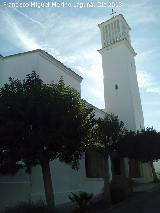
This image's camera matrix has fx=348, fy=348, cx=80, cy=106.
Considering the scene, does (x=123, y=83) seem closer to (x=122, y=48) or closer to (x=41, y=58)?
(x=122, y=48)

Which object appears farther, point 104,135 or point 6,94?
point 104,135

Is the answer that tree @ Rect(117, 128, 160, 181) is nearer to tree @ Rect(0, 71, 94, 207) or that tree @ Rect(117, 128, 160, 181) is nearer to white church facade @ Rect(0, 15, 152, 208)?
white church facade @ Rect(0, 15, 152, 208)

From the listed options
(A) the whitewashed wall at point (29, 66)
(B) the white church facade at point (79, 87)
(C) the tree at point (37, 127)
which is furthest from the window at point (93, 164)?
(C) the tree at point (37, 127)

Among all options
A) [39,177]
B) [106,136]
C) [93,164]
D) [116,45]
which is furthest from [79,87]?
[116,45]

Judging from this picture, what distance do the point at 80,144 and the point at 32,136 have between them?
2142mm

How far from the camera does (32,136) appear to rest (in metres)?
12.6

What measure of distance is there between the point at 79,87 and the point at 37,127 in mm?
12572

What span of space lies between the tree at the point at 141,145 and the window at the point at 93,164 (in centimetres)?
173

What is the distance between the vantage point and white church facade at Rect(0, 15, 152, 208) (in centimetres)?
1667

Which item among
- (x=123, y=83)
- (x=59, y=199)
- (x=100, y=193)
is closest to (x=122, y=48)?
(x=123, y=83)

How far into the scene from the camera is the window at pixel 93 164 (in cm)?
2422

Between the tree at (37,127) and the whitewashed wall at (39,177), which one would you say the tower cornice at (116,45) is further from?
the tree at (37,127)

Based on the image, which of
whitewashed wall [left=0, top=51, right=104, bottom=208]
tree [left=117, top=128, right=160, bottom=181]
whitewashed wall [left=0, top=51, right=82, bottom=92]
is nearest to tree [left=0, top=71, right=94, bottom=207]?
whitewashed wall [left=0, top=51, right=104, bottom=208]

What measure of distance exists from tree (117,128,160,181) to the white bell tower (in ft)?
11.5
